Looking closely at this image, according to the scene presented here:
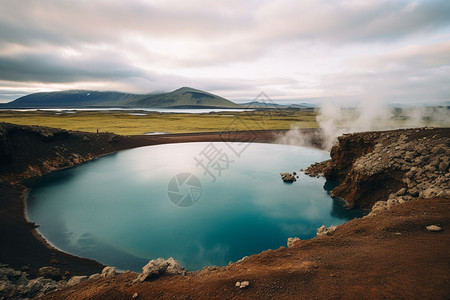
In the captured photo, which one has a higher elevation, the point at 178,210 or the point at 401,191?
the point at 401,191

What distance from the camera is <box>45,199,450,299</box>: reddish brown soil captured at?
284 inches

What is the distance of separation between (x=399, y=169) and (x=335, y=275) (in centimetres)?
1712

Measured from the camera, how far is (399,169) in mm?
20062

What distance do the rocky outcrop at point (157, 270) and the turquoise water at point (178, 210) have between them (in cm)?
590


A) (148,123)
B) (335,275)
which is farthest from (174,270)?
(148,123)

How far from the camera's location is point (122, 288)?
339 inches

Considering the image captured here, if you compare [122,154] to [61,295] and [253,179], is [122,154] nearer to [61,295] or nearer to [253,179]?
[253,179]

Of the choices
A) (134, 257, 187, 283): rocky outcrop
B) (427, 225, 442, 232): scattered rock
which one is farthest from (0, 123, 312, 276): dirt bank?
(427, 225, 442, 232): scattered rock

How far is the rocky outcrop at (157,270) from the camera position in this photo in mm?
9242

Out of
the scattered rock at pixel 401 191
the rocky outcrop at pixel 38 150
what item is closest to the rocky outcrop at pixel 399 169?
the scattered rock at pixel 401 191

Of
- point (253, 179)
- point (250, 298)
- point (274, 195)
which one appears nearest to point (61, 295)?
point (250, 298)

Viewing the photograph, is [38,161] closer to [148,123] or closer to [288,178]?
[288,178]

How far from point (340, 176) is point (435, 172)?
1464 cm

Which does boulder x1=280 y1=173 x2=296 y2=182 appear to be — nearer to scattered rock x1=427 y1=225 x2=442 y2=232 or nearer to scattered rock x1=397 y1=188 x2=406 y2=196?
scattered rock x1=397 y1=188 x2=406 y2=196
